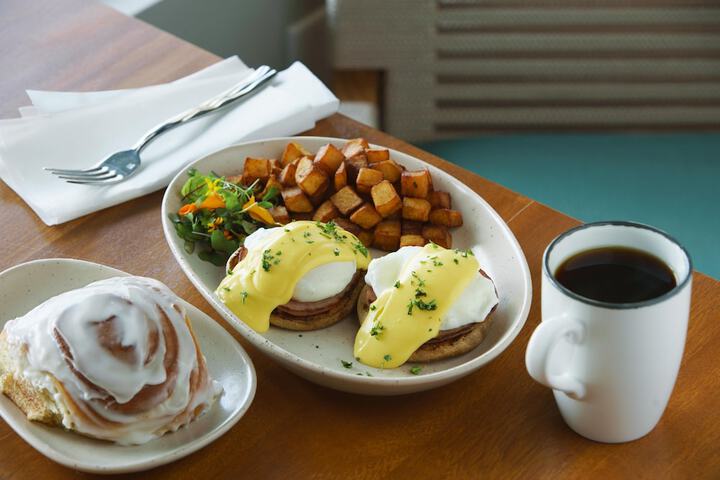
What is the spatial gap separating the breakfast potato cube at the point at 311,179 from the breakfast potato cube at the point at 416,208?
0.44 feet

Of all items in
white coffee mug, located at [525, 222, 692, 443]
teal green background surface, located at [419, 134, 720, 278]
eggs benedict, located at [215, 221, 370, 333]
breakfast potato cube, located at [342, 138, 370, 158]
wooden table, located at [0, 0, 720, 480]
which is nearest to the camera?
white coffee mug, located at [525, 222, 692, 443]

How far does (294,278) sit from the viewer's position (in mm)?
1266

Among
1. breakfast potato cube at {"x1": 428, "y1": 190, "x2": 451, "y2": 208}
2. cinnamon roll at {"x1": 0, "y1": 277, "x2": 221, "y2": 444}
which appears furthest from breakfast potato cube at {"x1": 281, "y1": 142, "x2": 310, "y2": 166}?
cinnamon roll at {"x1": 0, "y1": 277, "x2": 221, "y2": 444}

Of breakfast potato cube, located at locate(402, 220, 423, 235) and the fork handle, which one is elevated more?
the fork handle

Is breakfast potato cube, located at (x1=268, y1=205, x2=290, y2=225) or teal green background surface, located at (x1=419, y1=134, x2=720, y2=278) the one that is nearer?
breakfast potato cube, located at (x1=268, y1=205, x2=290, y2=225)

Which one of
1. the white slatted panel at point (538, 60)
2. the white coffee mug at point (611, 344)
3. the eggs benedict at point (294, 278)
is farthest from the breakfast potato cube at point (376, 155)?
the white slatted panel at point (538, 60)

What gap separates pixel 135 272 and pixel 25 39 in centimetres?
85

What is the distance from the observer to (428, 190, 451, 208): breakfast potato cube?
150 cm

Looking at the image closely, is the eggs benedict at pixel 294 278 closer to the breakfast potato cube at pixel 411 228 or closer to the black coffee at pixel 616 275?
the breakfast potato cube at pixel 411 228

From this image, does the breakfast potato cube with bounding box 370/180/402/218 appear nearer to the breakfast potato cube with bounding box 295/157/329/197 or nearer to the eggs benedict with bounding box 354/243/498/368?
the breakfast potato cube with bounding box 295/157/329/197

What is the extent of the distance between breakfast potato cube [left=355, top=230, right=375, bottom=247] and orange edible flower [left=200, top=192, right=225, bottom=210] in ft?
0.72

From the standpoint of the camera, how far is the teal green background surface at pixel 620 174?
2461 mm

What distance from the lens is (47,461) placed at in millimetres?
1152

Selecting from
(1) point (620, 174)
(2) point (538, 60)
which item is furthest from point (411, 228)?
(2) point (538, 60)
